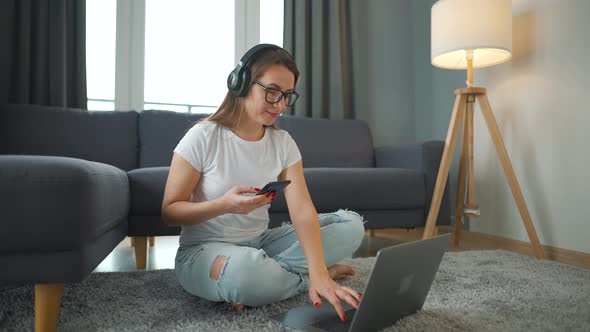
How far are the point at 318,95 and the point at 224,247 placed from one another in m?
2.07

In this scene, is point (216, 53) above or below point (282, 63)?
above

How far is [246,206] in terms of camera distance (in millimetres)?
969

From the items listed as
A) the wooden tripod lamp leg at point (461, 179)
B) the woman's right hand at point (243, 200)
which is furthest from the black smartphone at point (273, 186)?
the wooden tripod lamp leg at point (461, 179)

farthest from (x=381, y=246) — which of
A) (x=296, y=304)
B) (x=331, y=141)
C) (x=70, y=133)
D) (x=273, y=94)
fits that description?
(x=70, y=133)

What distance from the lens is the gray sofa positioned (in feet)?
2.91

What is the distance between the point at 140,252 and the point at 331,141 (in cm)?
140

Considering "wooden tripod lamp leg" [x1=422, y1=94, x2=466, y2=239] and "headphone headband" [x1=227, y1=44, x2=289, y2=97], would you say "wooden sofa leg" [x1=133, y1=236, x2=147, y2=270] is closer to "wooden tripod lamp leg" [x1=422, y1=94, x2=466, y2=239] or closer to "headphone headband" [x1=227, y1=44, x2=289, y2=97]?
"headphone headband" [x1=227, y1=44, x2=289, y2=97]

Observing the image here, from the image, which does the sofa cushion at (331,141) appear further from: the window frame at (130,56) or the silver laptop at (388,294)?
the silver laptop at (388,294)

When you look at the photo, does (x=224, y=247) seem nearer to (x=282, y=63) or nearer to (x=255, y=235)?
(x=255, y=235)

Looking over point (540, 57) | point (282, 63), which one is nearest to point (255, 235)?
point (282, 63)

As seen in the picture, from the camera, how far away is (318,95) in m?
3.04

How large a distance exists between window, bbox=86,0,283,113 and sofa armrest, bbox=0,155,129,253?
2137 millimetres

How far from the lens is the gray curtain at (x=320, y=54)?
304 centimetres

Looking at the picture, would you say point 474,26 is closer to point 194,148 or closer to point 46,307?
point 194,148
